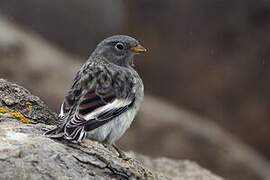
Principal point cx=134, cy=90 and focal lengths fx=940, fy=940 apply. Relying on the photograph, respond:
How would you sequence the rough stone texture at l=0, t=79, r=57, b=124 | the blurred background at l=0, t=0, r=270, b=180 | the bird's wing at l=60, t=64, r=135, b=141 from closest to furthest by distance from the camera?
1. the bird's wing at l=60, t=64, r=135, b=141
2. the rough stone texture at l=0, t=79, r=57, b=124
3. the blurred background at l=0, t=0, r=270, b=180

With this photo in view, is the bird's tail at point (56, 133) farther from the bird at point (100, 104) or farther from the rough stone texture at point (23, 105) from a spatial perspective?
the rough stone texture at point (23, 105)

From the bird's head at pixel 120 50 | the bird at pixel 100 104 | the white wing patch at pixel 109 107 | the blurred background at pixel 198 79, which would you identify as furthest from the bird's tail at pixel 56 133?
the blurred background at pixel 198 79


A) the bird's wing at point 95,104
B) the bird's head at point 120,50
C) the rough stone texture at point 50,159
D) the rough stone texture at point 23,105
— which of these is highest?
the bird's head at point 120,50

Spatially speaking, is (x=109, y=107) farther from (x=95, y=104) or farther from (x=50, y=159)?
(x=50, y=159)

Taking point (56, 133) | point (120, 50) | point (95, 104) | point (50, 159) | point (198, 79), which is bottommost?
point (50, 159)

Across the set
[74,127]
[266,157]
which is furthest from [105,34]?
[74,127]

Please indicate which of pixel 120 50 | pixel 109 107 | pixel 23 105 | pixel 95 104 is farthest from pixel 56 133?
pixel 120 50

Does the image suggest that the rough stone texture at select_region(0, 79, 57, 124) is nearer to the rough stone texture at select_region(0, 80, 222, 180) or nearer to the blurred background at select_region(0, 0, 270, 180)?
the rough stone texture at select_region(0, 80, 222, 180)

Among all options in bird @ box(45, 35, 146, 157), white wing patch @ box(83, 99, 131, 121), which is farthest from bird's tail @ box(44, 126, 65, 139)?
white wing patch @ box(83, 99, 131, 121)
